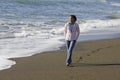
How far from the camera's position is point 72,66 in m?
9.34

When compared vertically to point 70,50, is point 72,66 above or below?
below

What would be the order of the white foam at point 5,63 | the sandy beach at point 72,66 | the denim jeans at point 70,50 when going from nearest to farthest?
1. the sandy beach at point 72,66
2. the white foam at point 5,63
3. the denim jeans at point 70,50

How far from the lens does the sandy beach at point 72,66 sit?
8125 millimetres

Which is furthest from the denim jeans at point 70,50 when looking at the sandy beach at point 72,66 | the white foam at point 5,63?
the white foam at point 5,63

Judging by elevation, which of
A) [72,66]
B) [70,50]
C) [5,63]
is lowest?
[72,66]

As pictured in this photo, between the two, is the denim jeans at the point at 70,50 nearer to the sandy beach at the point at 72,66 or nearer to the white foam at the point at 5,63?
the sandy beach at the point at 72,66

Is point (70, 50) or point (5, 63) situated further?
point (70, 50)

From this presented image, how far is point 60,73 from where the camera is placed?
8.45 meters

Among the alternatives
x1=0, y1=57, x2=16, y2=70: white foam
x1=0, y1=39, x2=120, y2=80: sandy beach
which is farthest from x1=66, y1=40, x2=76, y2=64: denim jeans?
x1=0, y1=57, x2=16, y2=70: white foam

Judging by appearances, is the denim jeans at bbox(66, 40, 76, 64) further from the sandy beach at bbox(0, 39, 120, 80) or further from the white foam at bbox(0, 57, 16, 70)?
the white foam at bbox(0, 57, 16, 70)

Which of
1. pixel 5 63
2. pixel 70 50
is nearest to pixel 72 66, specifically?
pixel 70 50

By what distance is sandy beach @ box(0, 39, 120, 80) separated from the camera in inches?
320

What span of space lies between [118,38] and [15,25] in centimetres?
539

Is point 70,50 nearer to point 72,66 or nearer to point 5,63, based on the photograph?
point 72,66
